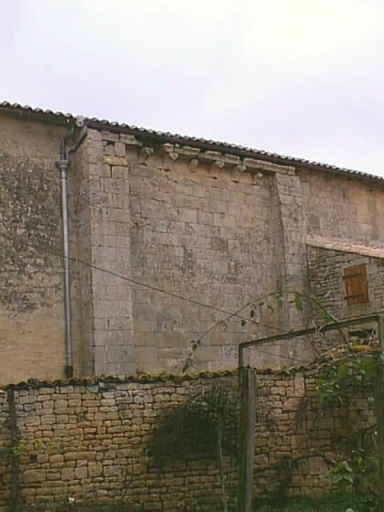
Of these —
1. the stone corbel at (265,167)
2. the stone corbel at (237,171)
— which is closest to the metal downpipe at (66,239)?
the stone corbel at (237,171)

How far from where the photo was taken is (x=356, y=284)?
48.0ft

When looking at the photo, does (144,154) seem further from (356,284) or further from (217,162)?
(356,284)

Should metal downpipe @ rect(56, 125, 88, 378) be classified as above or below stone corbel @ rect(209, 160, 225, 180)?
below

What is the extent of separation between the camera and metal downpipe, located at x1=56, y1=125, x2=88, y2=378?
1273cm

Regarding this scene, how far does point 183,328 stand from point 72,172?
3370mm

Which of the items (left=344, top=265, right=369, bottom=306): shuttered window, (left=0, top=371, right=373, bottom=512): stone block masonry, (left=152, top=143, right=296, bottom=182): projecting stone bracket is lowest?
(left=0, top=371, right=373, bottom=512): stone block masonry

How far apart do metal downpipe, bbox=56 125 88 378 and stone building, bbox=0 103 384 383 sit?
0.03m

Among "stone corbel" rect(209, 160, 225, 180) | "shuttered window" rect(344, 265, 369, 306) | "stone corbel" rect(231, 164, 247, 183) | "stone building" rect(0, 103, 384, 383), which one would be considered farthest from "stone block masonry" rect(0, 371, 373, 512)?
"stone corbel" rect(231, 164, 247, 183)

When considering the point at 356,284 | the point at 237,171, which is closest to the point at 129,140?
the point at 237,171

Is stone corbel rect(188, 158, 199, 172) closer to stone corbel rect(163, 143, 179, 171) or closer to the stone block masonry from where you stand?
stone corbel rect(163, 143, 179, 171)

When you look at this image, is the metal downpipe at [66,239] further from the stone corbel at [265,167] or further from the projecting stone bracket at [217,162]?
the stone corbel at [265,167]

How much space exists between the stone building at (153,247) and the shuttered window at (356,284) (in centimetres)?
3

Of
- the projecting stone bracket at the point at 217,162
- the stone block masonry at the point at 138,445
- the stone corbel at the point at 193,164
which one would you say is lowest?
the stone block masonry at the point at 138,445

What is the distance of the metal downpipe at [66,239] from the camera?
12727 mm
